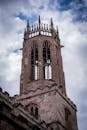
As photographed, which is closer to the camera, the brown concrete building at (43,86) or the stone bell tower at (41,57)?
the brown concrete building at (43,86)

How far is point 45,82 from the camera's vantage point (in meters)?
34.8

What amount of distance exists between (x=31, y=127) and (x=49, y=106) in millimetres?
5867

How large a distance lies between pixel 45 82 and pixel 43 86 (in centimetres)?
93

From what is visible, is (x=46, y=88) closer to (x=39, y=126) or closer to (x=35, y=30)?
(x=39, y=126)

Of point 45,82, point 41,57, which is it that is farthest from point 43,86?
point 41,57

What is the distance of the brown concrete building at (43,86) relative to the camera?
30406mm

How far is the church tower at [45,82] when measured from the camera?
3164 cm

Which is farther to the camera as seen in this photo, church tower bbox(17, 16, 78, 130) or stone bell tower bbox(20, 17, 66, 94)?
stone bell tower bbox(20, 17, 66, 94)

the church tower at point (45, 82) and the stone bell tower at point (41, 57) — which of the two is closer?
the church tower at point (45, 82)

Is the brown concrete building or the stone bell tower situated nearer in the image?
the brown concrete building

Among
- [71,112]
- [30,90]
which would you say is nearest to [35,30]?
[30,90]

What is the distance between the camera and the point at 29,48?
39.0 metres

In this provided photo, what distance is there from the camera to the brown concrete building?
99.8 ft

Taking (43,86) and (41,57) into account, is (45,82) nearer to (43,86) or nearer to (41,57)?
(43,86)
